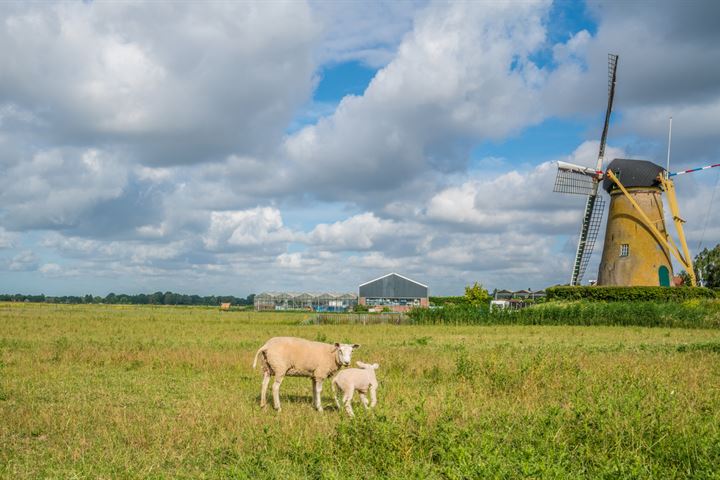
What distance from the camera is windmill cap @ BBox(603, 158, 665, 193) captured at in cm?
5288

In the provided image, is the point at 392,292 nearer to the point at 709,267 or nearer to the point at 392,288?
the point at 392,288

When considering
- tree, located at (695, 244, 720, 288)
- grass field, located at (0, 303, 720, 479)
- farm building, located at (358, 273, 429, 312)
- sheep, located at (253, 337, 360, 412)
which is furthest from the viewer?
farm building, located at (358, 273, 429, 312)

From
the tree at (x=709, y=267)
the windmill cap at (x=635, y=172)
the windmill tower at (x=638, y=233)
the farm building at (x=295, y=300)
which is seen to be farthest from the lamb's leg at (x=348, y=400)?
the farm building at (x=295, y=300)

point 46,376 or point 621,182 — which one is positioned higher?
point 621,182

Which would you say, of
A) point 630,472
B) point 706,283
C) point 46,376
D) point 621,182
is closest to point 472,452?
point 630,472

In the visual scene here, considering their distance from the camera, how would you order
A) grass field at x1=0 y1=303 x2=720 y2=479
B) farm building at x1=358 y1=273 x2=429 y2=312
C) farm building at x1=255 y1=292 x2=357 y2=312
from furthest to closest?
farm building at x1=255 y1=292 x2=357 y2=312 → farm building at x1=358 y1=273 x2=429 y2=312 → grass field at x1=0 y1=303 x2=720 y2=479

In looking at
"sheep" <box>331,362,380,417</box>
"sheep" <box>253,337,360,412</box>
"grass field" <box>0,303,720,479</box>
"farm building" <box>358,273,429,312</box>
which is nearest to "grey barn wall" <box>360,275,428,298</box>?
"farm building" <box>358,273,429,312</box>

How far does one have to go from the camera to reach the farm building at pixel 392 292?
10588 cm

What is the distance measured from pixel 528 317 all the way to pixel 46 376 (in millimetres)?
38611

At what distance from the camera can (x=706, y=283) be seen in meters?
78.8

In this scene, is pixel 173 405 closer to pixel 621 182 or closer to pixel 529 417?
pixel 529 417

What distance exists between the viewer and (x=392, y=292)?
348 feet

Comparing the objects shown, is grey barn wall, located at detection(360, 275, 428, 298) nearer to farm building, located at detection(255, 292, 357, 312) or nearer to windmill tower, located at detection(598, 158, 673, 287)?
farm building, located at detection(255, 292, 357, 312)

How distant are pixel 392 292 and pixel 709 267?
4865 centimetres
